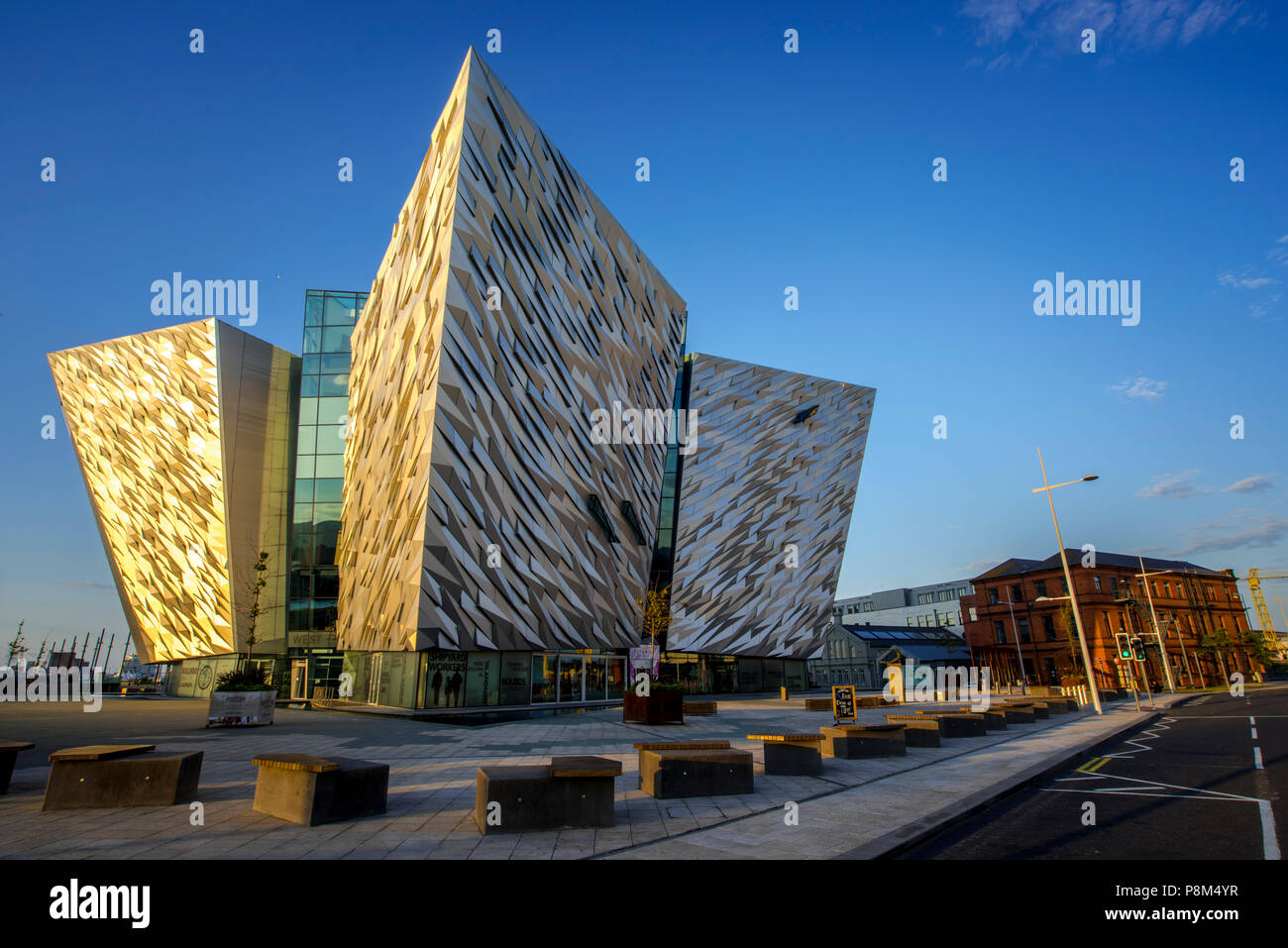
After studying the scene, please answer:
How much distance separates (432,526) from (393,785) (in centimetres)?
1549

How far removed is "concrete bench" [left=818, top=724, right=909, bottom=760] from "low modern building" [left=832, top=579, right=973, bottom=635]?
7907cm

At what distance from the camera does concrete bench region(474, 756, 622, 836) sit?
22.2ft

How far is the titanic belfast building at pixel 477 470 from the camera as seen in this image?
85.2 feet

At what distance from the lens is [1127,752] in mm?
14883

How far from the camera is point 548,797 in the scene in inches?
272

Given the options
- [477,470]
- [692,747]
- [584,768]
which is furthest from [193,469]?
[584,768]

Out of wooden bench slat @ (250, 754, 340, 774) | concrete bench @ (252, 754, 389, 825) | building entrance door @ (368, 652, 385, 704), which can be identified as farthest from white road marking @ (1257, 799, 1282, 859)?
building entrance door @ (368, 652, 385, 704)

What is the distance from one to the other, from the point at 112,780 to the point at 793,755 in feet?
32.4

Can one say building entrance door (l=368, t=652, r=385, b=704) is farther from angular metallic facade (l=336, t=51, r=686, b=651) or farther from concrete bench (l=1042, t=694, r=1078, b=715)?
concrete bench (l=1042, t=694, r=1078, b=715)

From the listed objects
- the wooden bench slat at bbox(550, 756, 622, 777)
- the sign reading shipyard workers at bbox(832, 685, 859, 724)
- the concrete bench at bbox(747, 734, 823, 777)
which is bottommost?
the sign reading shipyard workers at bbox(832, 685, 859, 724)

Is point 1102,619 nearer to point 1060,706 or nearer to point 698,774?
point 1060,706

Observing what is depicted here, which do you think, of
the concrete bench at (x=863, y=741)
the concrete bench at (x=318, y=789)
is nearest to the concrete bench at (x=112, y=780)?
the concrete bench at (x=318, y=789)

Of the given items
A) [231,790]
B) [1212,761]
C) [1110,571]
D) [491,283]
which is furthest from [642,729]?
[1110,571]
